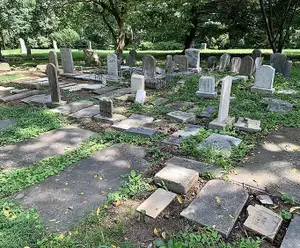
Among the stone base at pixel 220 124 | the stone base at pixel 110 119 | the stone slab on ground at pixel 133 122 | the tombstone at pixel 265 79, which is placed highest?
the tombstone at pixel 265 79

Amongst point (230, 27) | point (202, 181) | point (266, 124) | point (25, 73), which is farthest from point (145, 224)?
point (230, 27)

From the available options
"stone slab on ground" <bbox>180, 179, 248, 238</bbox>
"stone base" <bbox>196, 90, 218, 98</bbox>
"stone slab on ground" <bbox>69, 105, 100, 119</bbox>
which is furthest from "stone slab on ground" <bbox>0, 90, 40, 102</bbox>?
"stone slab on ground" <bbox>180, 179, 248, 238</bbox>

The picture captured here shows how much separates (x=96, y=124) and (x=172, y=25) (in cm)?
1161

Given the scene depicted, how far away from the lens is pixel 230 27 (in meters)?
17.1

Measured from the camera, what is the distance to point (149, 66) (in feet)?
28.6

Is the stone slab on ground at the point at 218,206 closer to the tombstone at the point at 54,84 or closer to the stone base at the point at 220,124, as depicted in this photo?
the stone base at the point at 220,124

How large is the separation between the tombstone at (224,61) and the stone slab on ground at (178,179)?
8.85 m

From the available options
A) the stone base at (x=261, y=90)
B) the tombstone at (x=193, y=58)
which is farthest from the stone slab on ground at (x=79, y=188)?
the tombstone at (x=193, y=58)

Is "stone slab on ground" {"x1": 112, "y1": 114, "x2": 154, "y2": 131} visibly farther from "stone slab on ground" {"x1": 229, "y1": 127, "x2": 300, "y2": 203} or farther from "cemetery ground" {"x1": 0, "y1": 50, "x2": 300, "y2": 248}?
"stone slab on ground" {"x1": 229, "y1": 127, "x2": 300, "y2": 203}

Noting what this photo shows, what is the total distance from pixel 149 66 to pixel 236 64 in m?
4.13

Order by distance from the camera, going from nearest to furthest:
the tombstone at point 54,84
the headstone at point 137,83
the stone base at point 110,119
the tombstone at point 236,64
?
the stone base at point 110,119
the tombstone at point 54,84
the headstone at point 137,83
the tombstone at point 236,64

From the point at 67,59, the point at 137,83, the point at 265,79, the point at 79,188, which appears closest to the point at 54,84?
the point at 137,83

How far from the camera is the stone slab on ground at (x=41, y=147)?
3.95 metres

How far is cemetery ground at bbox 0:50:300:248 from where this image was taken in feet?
8.17
